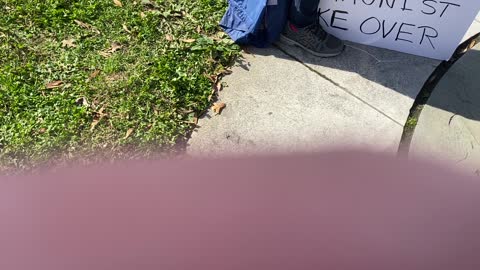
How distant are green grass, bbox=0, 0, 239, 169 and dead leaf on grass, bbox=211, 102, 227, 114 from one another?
0.18ft

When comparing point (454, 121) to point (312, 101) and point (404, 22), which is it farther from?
point (312, 101)

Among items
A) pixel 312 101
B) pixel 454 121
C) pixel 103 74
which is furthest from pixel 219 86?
pixel 454 121

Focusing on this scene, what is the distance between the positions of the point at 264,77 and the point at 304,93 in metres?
0.29

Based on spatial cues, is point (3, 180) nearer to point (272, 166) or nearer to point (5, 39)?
point (5, 39)

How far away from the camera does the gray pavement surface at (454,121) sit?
2.73 m

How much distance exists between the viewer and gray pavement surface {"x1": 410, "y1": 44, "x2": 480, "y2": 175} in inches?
107

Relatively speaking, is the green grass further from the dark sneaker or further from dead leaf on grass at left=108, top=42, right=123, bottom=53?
the dark sneaker

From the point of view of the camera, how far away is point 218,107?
2.91m

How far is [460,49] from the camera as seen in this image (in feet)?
11.1

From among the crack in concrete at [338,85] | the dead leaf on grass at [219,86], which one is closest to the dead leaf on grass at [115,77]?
the dead leaf on grass at [219,86]

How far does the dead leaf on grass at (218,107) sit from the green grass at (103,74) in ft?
0.18

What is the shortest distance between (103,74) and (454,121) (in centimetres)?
223

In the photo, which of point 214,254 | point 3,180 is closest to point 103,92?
point 3,180

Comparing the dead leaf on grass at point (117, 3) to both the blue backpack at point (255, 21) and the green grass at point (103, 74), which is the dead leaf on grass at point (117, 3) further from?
the blue backpack at point (255, 21)
